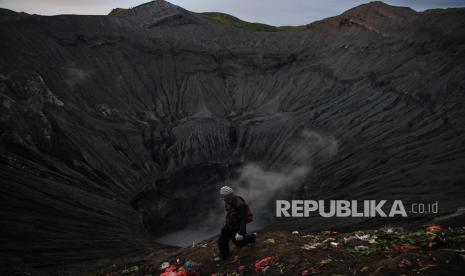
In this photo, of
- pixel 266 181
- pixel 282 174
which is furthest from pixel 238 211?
pixel 266 181

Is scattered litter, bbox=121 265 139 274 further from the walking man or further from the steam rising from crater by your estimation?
the steam rising from crater

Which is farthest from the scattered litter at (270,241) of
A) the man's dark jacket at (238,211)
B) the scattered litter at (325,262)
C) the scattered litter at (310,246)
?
the scattered litter at (325,262)

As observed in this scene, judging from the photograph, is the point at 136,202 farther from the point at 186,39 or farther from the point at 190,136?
the point at 186,39

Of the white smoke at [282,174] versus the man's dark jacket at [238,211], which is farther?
the white smoke at [282,174]

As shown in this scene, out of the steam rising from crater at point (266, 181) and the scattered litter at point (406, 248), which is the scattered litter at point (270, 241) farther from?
the steam rising from crater at point (266, 181)

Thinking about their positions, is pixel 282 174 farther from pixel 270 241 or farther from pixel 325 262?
pixel 325 262

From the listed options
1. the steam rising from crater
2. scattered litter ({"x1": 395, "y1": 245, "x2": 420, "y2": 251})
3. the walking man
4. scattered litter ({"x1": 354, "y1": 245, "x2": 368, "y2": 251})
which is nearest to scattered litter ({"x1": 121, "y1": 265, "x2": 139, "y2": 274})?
the walking man

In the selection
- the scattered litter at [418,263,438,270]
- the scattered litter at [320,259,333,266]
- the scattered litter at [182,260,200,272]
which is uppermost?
the scattered litter at [418,263,438,270]

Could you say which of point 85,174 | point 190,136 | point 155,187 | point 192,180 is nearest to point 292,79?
point 190,136

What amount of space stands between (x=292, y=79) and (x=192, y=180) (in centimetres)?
2254

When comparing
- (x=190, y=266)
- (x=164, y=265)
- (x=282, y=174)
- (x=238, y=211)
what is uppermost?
(x=282, y=174)

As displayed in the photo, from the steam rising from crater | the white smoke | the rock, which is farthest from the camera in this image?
the white smoke

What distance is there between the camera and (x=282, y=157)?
51.2 m

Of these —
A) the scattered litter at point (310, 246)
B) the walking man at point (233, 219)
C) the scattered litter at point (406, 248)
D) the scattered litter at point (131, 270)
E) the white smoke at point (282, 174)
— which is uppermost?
the white smoke at point (282, 174)
